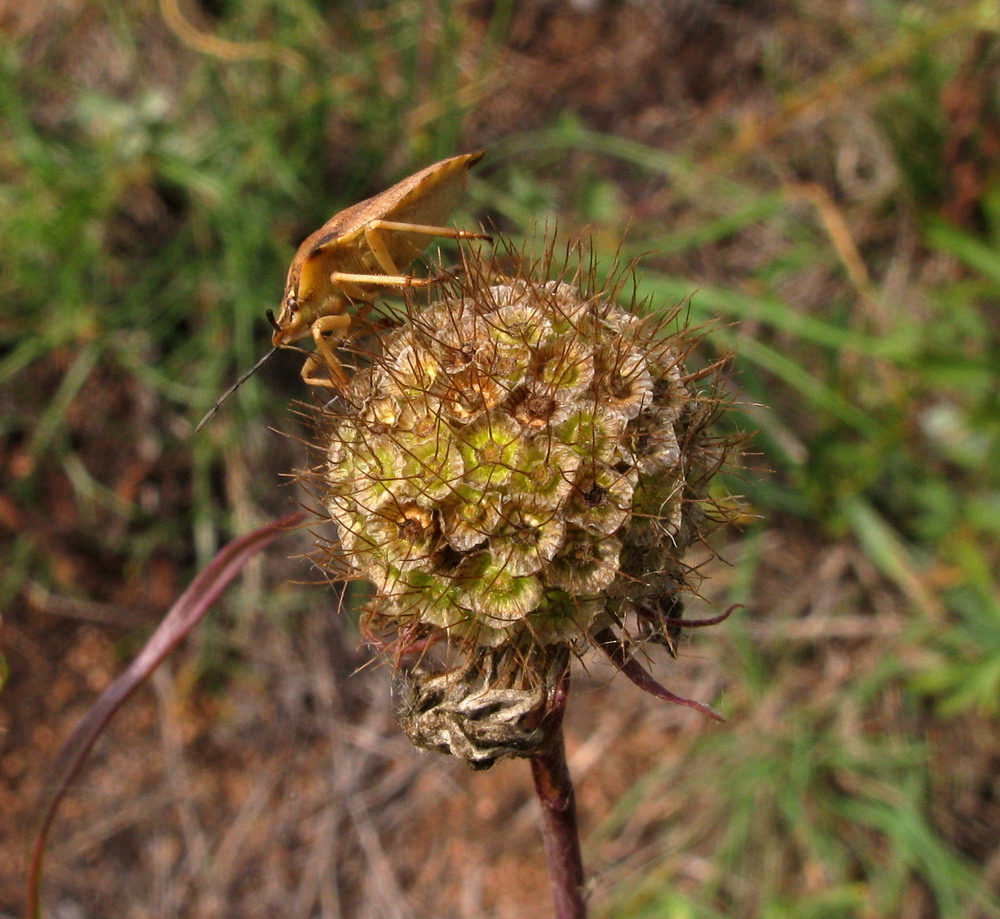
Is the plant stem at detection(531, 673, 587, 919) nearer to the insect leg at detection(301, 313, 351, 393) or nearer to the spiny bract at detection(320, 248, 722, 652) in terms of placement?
the spiny bract at detection(320, 248, 722, 652)

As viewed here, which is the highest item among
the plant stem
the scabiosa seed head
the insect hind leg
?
the insect hind leg

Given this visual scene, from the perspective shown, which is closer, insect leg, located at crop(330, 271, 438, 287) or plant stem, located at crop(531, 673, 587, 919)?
plant stem, located at crop(531, 673, 587, 919)

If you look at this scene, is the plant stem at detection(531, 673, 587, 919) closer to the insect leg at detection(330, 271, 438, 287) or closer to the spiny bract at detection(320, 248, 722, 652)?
the spiny bract at detection(320, 248, 722, 652)

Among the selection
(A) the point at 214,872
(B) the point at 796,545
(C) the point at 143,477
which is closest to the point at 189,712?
(A) the point at 214,872

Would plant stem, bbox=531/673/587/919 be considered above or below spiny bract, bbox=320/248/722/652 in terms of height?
below

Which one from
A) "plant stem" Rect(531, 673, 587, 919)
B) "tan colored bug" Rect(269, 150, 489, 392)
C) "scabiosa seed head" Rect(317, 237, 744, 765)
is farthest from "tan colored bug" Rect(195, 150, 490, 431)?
"plant stem" Rect(531, 673, 587, 919)

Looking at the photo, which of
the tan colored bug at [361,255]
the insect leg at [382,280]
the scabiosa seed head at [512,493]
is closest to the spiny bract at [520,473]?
the scabiosa seed head at [512,493]

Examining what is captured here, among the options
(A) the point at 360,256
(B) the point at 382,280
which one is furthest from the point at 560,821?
(A) the point at 360,256
